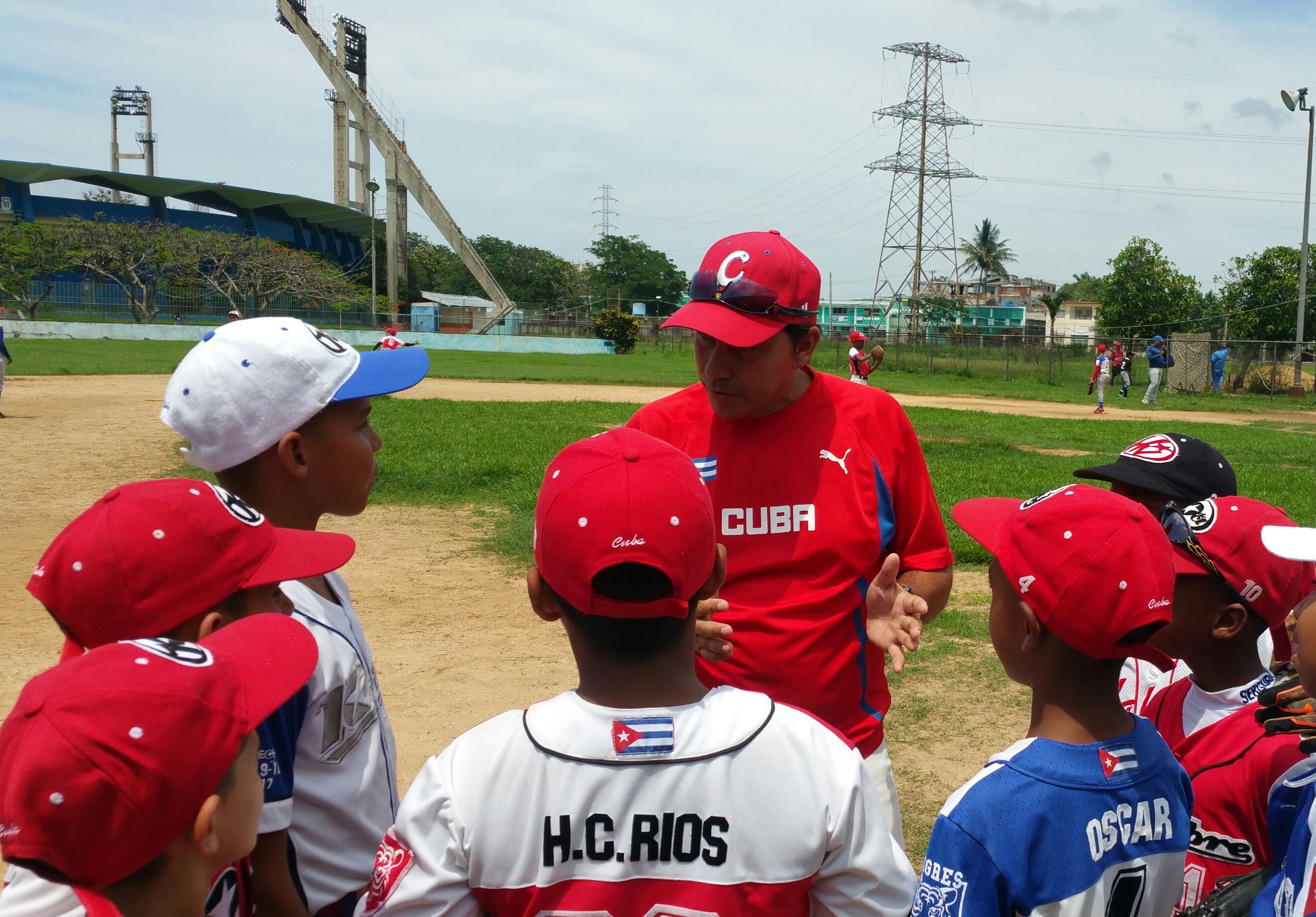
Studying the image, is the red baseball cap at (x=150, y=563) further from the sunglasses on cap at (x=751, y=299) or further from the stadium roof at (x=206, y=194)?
the stadium roof at (x=206, y=194)

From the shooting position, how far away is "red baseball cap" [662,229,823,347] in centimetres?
275

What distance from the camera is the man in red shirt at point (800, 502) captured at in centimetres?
262

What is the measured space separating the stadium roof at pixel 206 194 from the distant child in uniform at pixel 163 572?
77898mm

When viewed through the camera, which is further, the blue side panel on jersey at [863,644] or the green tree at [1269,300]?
the green tree at [1269,300]

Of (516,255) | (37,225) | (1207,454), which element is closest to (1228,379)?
(1207,454)

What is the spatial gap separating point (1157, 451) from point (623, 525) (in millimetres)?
2324

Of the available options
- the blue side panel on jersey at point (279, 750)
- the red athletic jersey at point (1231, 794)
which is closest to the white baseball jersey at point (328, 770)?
the blue side panel on jersey at point (279, 750)

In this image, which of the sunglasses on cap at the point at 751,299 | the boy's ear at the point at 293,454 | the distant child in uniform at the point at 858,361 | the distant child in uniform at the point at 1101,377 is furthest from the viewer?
the distant child in uniform at the point at 1101,377

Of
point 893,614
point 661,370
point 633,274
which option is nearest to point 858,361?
point 661,370

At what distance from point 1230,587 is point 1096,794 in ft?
2.99

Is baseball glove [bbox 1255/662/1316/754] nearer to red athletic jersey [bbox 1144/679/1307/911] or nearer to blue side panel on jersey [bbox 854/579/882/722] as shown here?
red athletic jersey [bbox 1144/679/1307/911]

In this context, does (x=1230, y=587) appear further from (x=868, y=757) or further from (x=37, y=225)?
(x=37, y=225)

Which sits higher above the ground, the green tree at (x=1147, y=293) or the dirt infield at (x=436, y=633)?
the green tree at (x=1147, y=293)

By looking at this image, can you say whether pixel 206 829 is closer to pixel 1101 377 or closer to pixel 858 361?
pixel 858 361
